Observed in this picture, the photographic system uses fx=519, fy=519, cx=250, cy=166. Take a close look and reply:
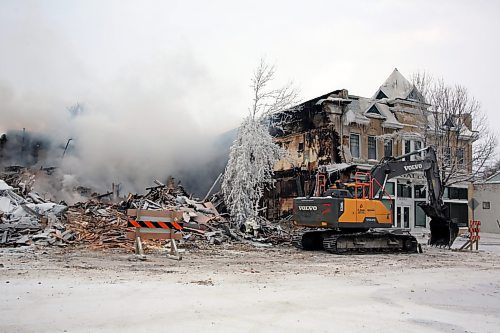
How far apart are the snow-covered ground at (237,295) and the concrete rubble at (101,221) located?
2.29 meters

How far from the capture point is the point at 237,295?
8.66 m

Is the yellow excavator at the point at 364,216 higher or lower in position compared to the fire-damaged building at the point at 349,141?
lower

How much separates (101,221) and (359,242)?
30.9 ft

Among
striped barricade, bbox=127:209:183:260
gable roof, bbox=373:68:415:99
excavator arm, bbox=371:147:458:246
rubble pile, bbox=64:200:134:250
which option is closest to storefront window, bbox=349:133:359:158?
gable roof, bbox=373:68:415:99

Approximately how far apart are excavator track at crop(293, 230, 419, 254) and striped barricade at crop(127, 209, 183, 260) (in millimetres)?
5933

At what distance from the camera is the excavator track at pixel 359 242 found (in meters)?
18.0

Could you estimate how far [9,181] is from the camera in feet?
72.4

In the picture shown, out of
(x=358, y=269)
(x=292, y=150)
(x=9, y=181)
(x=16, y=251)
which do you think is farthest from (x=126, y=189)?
(x=358, y=269)

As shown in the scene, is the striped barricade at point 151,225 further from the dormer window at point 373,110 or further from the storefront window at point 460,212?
the storefront window at point 460,212

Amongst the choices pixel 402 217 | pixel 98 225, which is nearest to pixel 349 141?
pixel 402 217

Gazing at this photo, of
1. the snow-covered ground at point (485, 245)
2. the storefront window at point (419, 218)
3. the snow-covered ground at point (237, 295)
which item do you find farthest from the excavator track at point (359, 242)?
the storefront window at point (419, 218)

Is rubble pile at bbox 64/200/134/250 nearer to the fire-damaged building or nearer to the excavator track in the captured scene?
the excavator track

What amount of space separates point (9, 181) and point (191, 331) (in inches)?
734

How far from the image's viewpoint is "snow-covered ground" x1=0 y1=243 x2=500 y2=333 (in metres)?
6.58
